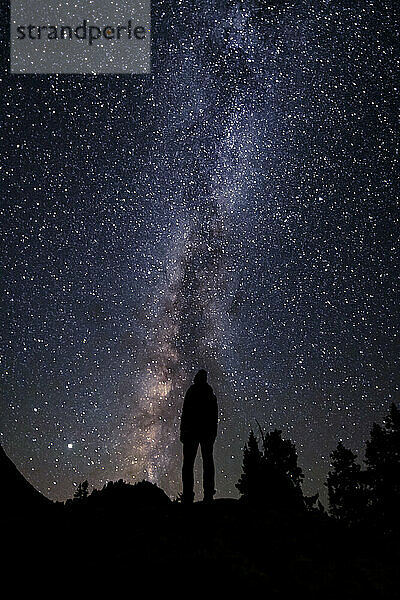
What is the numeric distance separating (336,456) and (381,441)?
18.2 feet

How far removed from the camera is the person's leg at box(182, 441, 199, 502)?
8461 mm

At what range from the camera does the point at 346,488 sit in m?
37.0

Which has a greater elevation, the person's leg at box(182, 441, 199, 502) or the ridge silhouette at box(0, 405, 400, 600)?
the person's leg at box(182, 441, 199, 502)

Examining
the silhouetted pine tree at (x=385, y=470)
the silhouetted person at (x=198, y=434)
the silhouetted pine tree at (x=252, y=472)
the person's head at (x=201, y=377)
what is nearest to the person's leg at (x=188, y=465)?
the silhouetted person at (x=198, y=434)

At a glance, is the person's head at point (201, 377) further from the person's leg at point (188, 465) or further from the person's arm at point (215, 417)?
the person's leg at point (188, 465)

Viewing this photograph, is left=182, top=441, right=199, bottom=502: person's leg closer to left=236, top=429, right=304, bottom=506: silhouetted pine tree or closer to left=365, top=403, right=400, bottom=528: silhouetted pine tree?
left=236, top=429, right=304, bottom=506: silhouetted pine tree

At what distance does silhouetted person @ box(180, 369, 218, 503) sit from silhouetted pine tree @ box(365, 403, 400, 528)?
29667 millimetres

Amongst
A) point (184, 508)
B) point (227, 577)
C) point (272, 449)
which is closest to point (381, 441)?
point (272, 449)

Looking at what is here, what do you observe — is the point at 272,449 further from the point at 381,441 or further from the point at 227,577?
the point at 227,577

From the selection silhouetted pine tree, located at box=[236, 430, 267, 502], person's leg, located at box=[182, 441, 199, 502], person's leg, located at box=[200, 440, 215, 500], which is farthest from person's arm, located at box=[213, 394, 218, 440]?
silhouetted pine tree, located at box=[236, 430, 267, 502]

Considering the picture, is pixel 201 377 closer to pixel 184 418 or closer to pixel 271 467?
pixel 184 418

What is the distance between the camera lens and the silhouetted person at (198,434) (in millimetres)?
8406

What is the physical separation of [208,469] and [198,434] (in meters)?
0.71

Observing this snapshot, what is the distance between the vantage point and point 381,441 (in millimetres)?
35875
